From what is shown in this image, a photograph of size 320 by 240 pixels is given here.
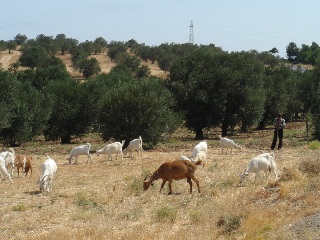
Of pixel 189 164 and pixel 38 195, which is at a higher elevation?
pixel 189 164

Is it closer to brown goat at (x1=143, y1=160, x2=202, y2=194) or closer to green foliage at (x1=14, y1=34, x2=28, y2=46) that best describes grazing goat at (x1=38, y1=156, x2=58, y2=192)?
brown goat at (x1=143, y1=160, x2=202, y2=194)

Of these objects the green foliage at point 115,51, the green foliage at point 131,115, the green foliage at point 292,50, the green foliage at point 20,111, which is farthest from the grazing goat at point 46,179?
the green foliage at point 292,50

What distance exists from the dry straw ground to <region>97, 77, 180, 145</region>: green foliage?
16379 millimetres

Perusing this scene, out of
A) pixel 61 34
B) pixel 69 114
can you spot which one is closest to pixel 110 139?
pixel 69 114

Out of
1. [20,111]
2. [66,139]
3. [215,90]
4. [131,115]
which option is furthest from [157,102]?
[66,139]

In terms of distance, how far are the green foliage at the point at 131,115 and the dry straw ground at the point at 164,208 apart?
16.4 m

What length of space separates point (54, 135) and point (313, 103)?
84.2ft

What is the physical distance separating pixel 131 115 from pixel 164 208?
25118 mm

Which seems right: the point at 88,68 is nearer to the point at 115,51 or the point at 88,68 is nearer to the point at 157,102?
the point at 115,51

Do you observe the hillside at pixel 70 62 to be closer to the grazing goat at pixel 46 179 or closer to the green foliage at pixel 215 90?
the green foliage at pixel 215 90

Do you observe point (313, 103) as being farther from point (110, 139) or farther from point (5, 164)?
point (5, 164)

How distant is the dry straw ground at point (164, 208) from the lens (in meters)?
12.9

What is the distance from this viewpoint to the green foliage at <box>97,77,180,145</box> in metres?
40.1

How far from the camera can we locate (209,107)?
5191cm
